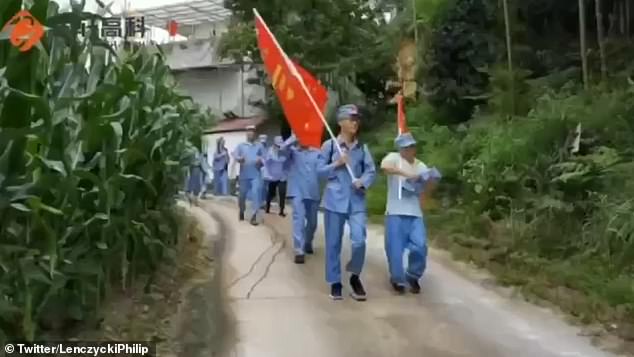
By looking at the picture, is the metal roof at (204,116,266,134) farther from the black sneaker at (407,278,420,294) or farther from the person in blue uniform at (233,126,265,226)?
the black sneaker at (407,278,420,294)

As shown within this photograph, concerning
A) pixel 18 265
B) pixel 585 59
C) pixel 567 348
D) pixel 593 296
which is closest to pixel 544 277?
pixel 593 296

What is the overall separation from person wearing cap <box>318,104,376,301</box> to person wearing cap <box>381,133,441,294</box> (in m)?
0.30

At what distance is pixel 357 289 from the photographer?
780cm

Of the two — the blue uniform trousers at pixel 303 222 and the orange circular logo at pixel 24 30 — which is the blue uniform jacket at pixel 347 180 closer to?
the blue uniform trousers at pixel 303 222

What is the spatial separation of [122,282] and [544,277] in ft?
12.7

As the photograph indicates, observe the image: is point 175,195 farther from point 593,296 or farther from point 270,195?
point 270,195

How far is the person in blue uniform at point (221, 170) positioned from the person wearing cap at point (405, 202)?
14.9m

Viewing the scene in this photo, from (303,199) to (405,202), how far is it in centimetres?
251

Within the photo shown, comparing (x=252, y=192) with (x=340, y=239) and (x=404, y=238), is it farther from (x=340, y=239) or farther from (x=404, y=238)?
(x=340, y=239)

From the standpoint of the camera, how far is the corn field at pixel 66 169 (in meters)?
4.84

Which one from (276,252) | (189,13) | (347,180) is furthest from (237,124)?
(347,180)

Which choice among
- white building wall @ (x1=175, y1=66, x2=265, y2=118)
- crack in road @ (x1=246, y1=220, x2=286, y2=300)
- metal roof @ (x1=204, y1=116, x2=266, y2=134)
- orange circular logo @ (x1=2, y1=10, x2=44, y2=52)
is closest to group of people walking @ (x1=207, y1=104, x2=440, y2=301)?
crack in road @ (x1=246, y1=220, x2=286, y2=300)

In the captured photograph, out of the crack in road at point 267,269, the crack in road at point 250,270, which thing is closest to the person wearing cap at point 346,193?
the crack in road at point 267,269

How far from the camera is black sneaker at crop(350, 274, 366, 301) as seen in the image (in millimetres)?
7742
